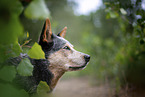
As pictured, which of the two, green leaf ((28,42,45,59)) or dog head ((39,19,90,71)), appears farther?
dog head ((39,19,90,71))

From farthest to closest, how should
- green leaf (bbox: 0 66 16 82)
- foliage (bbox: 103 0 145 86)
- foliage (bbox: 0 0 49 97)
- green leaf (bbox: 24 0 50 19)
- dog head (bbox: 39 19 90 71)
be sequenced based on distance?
foliage (bbox: 103 0 145 86), dog head (bbox: 39 19 90 71), green leaf (bbox: 0 66 16 82), green leaf (bbox: 24 0 50 19), foliage (bbox: 0 0 49 97)

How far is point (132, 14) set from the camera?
8.27 ft

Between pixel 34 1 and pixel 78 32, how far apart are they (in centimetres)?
937

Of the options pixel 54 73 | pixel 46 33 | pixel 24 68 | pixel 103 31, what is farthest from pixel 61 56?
pixel 103 31

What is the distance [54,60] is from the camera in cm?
156

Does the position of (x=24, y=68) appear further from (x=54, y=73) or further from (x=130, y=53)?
(x=130, y=53)

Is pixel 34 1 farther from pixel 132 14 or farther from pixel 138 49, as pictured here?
pixel 138 49

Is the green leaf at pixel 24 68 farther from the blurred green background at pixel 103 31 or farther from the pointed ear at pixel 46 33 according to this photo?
the pointed ear at pixel 46 33

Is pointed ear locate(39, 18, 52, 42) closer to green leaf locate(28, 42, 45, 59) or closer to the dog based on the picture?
the dog

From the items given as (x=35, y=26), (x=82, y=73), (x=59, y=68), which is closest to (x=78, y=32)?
(x=82, y=73)

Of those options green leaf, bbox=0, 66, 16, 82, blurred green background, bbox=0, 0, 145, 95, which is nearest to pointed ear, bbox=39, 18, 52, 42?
blurred green background, bbox=0, 0, 145, 95

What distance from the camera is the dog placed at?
1.51m

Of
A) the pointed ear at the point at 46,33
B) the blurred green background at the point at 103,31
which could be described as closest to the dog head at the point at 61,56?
the pointed ear at the point at 46,33

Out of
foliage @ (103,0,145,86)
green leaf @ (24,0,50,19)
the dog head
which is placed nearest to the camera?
green leaf @ (24,0,50,19)
